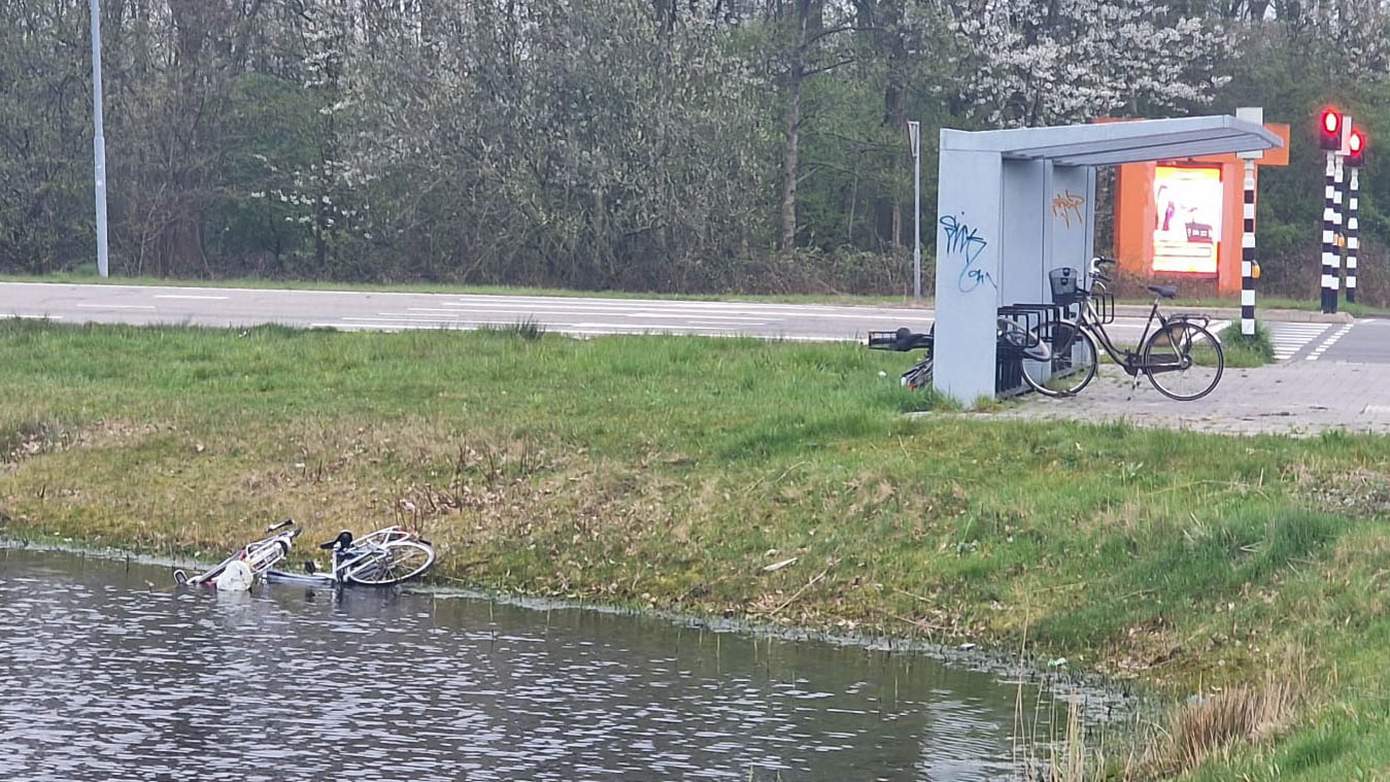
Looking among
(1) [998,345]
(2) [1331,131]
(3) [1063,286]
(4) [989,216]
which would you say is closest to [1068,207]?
(3) [1063,286]

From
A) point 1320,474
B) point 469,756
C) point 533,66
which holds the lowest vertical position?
point 469,756

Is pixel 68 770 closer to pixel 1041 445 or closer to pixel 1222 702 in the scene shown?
pixel 1222 702

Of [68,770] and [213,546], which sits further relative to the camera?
[213,546]

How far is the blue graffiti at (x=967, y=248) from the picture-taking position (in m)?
15.5

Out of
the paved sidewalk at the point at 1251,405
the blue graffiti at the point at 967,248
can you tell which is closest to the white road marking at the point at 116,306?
the paved sidewalk at the point at 1251,405

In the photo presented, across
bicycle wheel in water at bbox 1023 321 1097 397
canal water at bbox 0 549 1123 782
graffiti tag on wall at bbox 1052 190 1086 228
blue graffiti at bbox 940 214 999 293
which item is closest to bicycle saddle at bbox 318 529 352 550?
canal water at bbox 0 549 1123 782

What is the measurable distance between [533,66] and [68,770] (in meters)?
30.4

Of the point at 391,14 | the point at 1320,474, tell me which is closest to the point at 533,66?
the point at 391,14

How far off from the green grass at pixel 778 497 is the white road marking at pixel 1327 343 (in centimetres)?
499

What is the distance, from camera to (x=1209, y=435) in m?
13.8

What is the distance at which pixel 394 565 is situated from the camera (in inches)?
527

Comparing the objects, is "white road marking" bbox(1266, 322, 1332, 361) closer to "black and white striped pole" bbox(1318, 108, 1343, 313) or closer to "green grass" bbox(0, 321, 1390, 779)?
"black and white striped pole" bbox(1318, 108, 1343, 313)

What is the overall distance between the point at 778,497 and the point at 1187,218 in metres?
23.7

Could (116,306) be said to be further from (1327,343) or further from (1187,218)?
(1187,218)
